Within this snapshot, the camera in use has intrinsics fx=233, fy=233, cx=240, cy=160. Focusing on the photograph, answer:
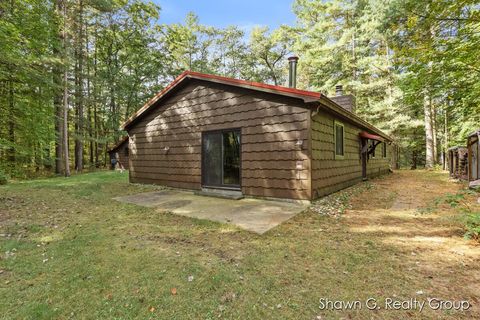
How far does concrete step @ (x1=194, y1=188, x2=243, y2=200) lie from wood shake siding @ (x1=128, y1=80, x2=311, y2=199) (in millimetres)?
251

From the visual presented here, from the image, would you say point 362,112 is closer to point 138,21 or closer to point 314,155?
point 314,155

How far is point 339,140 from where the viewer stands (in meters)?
7.73

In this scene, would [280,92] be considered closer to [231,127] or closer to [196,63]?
[231,127]

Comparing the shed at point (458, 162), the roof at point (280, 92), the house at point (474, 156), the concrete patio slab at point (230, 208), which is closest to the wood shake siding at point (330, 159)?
the roof at point (280, 92)

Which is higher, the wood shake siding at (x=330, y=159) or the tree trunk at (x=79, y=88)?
the tree trunk at (x=79, y=88)

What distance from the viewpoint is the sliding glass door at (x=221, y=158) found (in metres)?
7.05

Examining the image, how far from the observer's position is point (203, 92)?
7.72 m

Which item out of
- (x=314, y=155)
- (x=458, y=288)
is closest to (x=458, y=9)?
(x=314, y=155)

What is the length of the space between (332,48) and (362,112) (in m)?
5.41

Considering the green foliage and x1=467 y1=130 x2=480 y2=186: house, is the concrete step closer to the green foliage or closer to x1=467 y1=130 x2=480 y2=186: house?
the green foliage

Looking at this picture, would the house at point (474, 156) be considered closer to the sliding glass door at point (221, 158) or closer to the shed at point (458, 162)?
the shed at point (458, 162)

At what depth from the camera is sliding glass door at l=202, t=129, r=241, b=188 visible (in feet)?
23.1

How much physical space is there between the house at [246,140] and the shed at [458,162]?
11.6 feet

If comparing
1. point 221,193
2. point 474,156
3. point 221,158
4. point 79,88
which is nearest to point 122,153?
point 79,88
